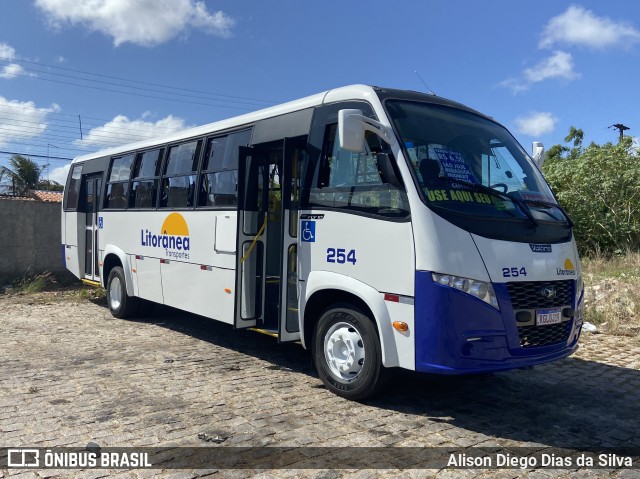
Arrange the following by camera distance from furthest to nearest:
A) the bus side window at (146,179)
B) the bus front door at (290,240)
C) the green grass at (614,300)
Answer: the green grass at (614,300)
the bus side window at (146,179)
the bus front door at (290,240)

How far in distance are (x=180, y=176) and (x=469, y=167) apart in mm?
4491

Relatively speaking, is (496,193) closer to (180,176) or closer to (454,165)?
(454,165)

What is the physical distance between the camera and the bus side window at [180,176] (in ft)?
26.0

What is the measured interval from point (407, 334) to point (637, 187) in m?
13.3

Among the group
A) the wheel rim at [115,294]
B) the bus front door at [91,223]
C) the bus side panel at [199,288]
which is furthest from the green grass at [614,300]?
the bus front door at [91,223]

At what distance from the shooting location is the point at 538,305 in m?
4.97

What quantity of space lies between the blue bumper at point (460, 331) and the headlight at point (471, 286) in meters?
0.03

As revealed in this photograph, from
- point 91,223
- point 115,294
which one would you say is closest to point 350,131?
point 115,294

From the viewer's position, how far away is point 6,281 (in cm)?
1348

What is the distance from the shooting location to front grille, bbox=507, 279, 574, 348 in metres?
4.84

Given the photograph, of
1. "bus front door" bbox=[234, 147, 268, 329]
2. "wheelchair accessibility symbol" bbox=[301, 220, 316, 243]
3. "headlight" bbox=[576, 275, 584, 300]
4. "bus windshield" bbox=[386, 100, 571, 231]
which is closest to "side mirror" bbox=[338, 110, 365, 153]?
"bus windshield" bbox=[386, 100, 571, 231]

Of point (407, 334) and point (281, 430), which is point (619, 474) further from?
point (281, 430)

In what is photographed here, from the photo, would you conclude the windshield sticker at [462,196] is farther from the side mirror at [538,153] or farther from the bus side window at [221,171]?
the bus side window at [221,171]

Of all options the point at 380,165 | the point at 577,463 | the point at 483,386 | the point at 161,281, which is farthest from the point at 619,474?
the point at 161,281
